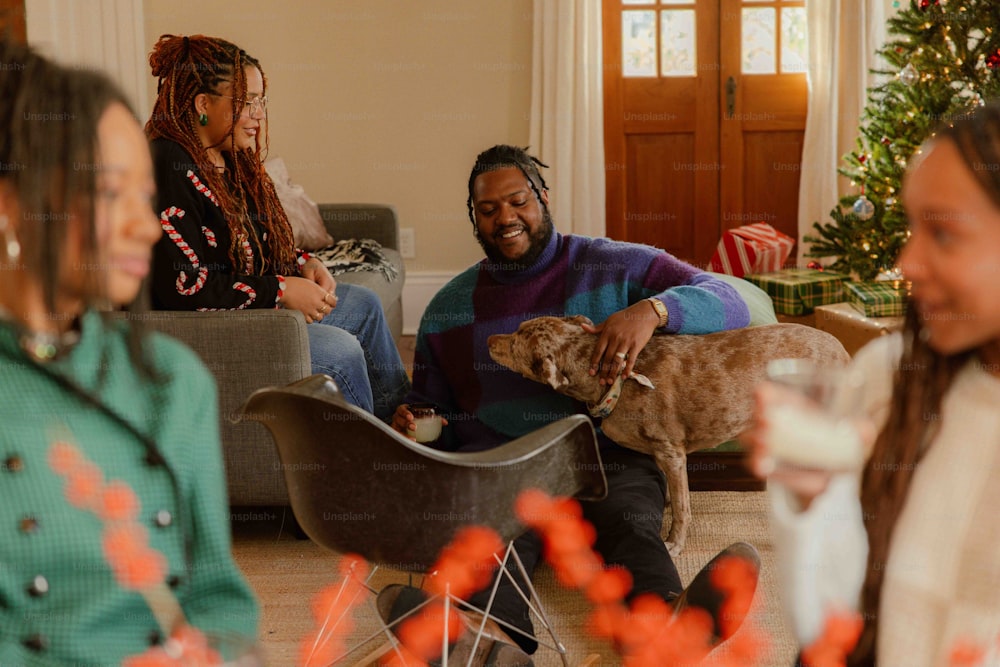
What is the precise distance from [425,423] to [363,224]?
9.47 feet

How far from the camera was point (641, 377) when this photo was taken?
8.85ft

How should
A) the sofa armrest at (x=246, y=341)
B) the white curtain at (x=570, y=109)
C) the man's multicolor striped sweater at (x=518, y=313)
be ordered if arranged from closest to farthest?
1. the sofa armrest at (x=246, y=341)
2. the man's multicolor striped sweater at (x=518, y=313)
3. the white curtain at (x=570, y=109)

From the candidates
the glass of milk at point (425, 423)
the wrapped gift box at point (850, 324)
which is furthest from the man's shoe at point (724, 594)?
the wrapped gift box at point (850, 324)

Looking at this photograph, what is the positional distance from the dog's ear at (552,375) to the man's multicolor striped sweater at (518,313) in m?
0.17

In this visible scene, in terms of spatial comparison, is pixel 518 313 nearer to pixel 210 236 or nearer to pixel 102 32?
pixel 210 236

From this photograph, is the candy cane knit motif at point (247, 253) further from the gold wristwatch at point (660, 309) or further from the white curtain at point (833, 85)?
the white curtain at point (833, 85)

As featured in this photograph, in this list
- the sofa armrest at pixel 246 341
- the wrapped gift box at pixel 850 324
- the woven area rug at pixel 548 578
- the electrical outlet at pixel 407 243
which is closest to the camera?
the woven area rug at pixel 548 578

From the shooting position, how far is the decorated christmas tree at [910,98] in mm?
4078

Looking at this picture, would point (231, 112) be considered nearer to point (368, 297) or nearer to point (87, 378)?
point (368, 297)

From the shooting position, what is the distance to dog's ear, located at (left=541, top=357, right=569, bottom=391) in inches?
104

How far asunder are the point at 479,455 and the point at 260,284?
1.43 meters

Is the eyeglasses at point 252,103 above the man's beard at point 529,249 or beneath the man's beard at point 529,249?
above

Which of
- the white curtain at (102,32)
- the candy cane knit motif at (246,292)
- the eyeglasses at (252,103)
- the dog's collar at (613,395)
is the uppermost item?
the white curtain at (102,32)

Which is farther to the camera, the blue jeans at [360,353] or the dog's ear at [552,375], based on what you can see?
the blue jeans at [360,353]
